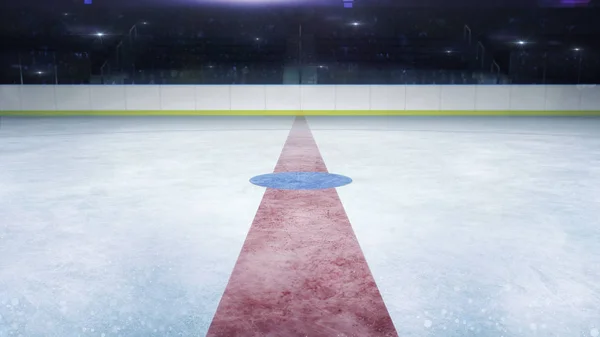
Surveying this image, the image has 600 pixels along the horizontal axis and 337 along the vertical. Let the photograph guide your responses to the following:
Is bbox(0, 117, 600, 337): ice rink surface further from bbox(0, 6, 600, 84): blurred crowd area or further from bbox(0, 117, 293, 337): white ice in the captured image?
bbox(0, 6, 600, 84): blurred crowd area

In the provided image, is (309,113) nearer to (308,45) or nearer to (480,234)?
(308,45)

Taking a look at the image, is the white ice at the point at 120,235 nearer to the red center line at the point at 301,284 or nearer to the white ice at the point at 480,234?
the red center line at the point at 301,284

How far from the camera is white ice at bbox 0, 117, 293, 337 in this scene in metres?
2.27

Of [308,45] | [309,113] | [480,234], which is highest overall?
[308,45]

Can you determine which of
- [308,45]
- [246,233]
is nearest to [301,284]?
[246,233]

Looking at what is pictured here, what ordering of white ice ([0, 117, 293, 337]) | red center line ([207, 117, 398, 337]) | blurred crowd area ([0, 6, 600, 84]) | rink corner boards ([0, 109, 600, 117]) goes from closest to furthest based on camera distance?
red center line ([207, 117, 398, 337]), white ice ([0, 117, 293, 337]), rink corner boards ([0, 109, 600, 117]), blurred crowd area ([0, 6, 600, 84])

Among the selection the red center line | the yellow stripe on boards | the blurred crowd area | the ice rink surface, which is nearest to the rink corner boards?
the yellow stripe on boards

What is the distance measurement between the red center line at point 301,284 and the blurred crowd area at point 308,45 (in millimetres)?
13973

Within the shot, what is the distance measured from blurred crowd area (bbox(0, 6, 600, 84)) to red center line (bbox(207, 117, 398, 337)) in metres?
14.0

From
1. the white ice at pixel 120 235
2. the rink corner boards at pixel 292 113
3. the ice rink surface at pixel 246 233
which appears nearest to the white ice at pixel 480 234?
the ice rink surface at pixel 246 233

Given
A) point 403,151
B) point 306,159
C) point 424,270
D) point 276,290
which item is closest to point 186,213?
point 276,290

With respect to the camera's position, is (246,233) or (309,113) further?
(309,113)

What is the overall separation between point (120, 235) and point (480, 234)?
7.81 ft

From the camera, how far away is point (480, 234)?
351 cm
